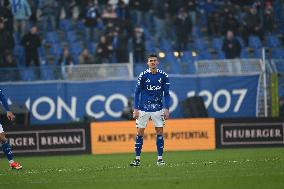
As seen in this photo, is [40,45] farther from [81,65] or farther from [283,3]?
[283,3]

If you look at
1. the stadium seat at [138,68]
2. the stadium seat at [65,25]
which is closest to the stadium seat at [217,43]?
the stadium seat at [138,68]

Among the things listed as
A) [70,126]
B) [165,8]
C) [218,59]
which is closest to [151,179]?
[70,126]

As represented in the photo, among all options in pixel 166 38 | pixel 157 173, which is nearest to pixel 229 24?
pixel 166 38

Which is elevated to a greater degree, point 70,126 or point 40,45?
point 40,45

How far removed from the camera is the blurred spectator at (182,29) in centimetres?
2819

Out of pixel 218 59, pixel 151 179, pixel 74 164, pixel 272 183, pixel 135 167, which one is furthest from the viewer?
pixel 218 59

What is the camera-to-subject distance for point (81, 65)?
85.1 feet

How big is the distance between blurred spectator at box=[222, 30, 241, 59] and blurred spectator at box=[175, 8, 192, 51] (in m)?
1.53

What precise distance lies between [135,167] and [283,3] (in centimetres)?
1623

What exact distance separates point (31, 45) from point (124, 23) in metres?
A: 3.73

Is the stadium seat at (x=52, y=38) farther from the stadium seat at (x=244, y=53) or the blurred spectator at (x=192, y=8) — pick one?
the stadium seat at (x=244, y=53)

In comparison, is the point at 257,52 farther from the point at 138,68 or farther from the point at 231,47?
the point at 138,68

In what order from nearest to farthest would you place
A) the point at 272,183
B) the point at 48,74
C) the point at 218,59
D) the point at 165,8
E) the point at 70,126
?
the point at 272,183
the point at 70,126
the point at 48,74
the point at 218,59
the point at 165,8

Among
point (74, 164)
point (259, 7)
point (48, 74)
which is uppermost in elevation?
point (259, 7)
